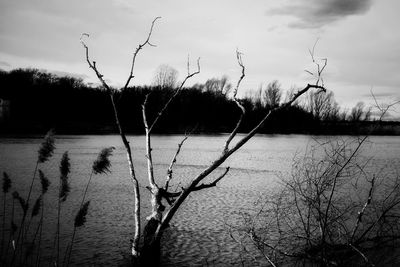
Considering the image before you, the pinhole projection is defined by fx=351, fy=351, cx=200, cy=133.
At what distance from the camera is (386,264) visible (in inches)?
245

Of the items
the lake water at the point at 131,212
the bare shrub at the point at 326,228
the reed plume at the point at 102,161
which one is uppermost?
the reed plume at the point at 102,161

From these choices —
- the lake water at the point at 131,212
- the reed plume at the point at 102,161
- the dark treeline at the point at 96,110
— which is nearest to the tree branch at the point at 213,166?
the lake water at the point at 131,212

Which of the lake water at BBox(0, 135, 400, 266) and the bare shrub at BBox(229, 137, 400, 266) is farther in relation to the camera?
the lake water at BBox(0, 135, 400, 266)

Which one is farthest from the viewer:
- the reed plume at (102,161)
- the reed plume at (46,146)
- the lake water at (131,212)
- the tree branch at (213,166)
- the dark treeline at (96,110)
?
the dark treeline at (96,110)

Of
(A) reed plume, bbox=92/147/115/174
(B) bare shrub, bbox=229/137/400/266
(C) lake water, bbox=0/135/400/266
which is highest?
(A) reed plume, bbox=92/147/115/174

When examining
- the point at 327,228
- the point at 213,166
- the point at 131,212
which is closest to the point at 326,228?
the point at 327,228

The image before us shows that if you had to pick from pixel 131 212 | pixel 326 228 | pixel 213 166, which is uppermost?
pixel 213 166

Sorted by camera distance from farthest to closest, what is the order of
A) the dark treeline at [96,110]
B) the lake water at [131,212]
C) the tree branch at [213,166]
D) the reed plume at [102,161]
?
the dark treeline at [96,110] → the lake water at [131,212] → the tree branch at [213,166] → the reed plume at [102,161]

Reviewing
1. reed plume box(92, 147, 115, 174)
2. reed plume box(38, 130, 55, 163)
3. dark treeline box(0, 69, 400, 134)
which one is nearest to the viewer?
reed plume box(92, 147, 115, 174)

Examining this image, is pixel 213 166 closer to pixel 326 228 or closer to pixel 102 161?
pixel 102 161

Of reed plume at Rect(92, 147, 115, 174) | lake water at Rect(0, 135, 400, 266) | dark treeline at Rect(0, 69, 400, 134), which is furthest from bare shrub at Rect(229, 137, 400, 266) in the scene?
dark treeline at Rect(0, 69, 400, 134)

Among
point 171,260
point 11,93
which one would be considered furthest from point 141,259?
point 11,93

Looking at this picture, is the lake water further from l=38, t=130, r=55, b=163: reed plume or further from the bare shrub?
l=38, t=130, r=55, b=163: reed plume

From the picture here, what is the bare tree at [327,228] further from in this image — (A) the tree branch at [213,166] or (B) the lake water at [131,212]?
(A) the tree branch at [213,166]
